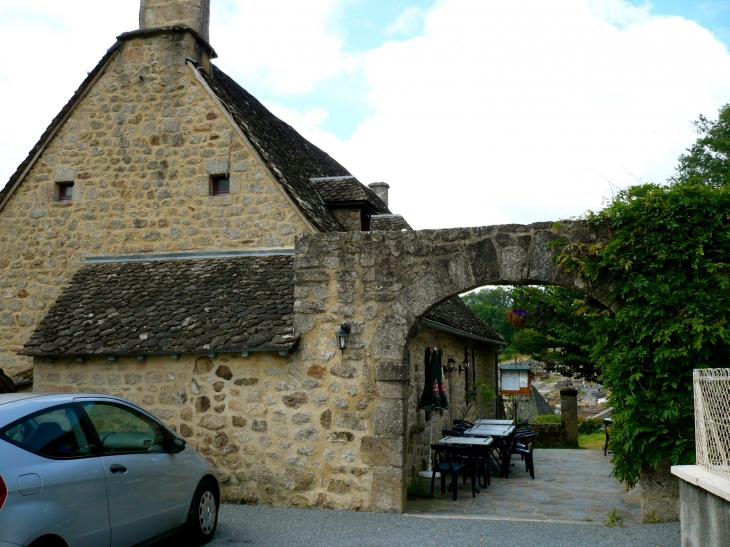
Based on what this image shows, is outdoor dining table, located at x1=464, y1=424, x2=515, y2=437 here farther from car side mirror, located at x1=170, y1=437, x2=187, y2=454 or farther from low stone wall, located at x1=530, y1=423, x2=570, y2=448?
car side mirror, located at x1=170, y1=437, x2=187, y2=454

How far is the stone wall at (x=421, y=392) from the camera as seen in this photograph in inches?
398

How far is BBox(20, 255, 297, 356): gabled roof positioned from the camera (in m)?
8.43

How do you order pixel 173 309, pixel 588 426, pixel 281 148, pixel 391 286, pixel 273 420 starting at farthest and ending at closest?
pixel 588 426 → pixel 281 148 → pixel 173 309 → pixel 273 420 → pixel 391 286

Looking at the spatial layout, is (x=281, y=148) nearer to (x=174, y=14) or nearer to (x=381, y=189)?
(x=174, y=14)

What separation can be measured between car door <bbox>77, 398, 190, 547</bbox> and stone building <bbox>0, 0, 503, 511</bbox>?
2.28m

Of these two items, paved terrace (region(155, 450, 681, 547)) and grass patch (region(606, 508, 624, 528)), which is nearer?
paved terrace (region(155, 450, 681, 547))

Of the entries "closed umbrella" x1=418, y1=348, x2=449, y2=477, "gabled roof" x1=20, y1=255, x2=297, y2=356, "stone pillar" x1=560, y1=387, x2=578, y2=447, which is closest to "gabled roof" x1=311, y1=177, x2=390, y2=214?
"gabled roof" x1=20, y1=255, x2=297, y2=356

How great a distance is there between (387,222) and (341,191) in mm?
2452

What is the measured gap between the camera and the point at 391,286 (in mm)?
7688

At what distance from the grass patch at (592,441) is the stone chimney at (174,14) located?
1314 cm

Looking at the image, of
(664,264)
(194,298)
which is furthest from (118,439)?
(664,264)

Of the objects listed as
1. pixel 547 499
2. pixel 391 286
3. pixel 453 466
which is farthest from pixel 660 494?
pixel 391 286

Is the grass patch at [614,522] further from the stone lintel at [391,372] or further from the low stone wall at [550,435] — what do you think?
the low stone wall at [550,435]

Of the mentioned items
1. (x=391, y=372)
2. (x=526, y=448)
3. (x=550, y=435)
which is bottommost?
(x=550, y=435)
